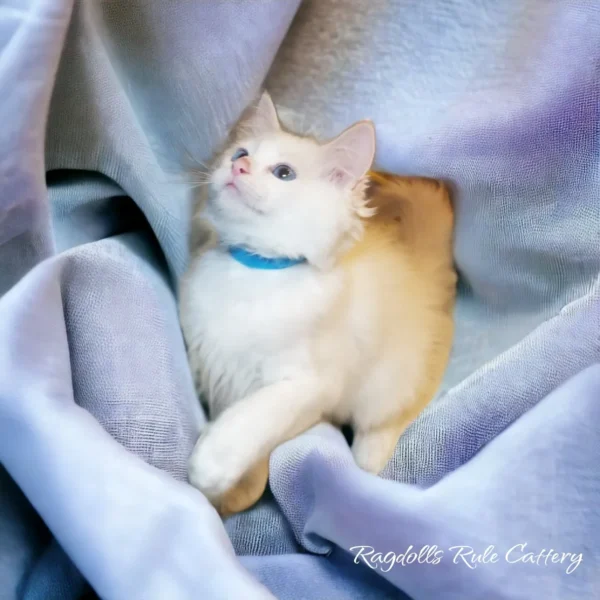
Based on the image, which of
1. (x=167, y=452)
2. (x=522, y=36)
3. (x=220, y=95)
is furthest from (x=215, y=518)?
(x=522, y=36)

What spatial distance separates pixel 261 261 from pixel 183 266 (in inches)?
4.8

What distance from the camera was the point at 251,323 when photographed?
0.73 m

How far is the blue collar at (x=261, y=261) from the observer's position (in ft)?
2.46

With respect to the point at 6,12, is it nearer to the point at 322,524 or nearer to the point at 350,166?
the point at 350,166

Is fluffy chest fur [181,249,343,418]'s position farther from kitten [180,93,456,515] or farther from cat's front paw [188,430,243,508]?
cat's front paw [188,430,243,508]

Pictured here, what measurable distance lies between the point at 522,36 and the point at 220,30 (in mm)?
351

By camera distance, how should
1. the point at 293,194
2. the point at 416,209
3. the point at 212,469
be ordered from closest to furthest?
the point at 212,469
the point at 293,194
the point at 416,209

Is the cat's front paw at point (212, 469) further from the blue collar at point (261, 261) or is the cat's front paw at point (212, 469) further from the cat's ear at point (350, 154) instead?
the cat's ear at point (350, 154)

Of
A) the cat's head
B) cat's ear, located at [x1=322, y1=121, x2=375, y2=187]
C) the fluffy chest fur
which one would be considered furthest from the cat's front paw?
cat's ear, located at [x1=322, y1=121, x2=375, y2=187]

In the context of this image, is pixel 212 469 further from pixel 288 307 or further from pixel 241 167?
pixel 241 167

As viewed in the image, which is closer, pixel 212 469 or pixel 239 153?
pixel 212 469

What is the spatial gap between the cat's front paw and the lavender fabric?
0.02 metres

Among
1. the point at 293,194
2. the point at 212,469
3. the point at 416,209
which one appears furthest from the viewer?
the point at 416,209

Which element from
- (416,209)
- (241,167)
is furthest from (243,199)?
(416,209)
